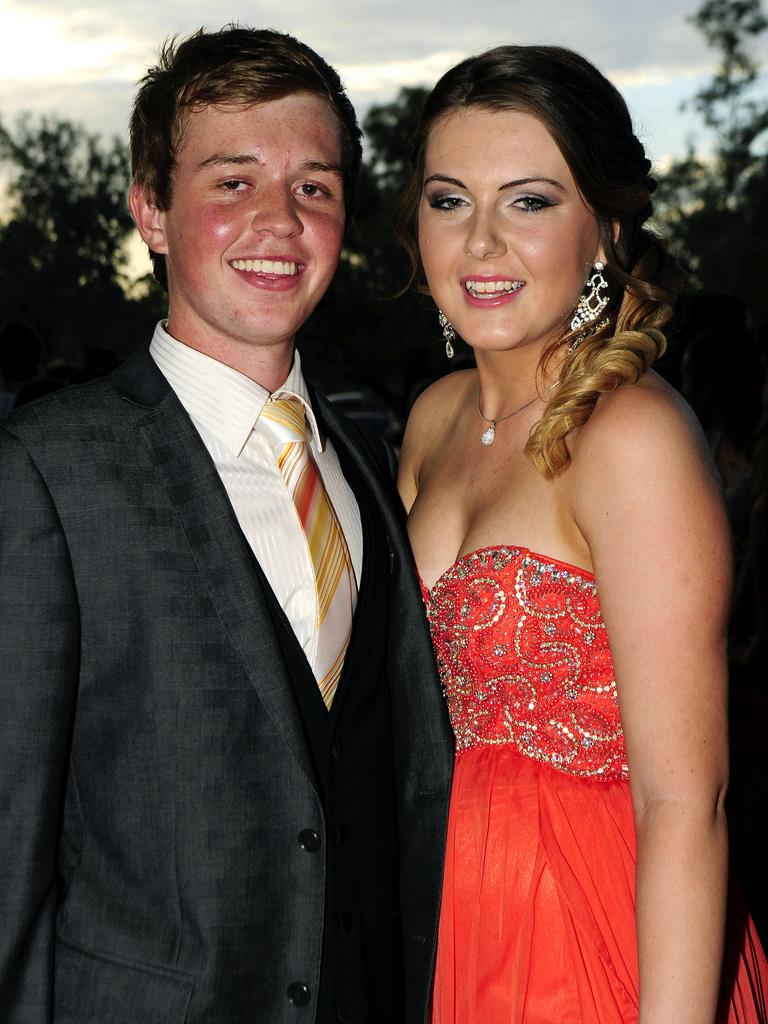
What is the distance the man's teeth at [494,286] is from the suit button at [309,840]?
1275 mm

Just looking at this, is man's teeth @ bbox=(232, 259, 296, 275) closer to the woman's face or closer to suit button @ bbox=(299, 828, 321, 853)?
the woman's face

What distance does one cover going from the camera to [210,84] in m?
2.43

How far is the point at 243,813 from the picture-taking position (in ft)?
6.66

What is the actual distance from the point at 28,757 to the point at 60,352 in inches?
1281

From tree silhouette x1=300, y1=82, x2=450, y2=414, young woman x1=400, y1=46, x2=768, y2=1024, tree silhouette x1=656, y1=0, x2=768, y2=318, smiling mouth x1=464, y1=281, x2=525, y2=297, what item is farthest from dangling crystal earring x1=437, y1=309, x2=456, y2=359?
tree silhouette x1=656, y1=0, x2=768, y2=318

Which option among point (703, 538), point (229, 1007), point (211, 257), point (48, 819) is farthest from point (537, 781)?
point (211, 257)

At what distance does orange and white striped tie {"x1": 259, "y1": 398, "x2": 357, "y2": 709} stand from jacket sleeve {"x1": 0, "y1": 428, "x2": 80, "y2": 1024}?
50cm

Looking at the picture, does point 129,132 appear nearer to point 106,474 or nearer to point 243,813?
point 106,474

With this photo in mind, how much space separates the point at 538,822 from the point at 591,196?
55.0 inches

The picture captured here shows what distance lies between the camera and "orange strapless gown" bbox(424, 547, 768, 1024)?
2330 mm

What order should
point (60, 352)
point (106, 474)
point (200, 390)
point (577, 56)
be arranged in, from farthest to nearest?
1. point (60, 352)
2. point (577, 56)
3. point (200, 390)
4. point (106, 474)

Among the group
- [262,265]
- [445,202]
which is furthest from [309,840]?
[445,202]

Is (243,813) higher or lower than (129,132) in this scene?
lower

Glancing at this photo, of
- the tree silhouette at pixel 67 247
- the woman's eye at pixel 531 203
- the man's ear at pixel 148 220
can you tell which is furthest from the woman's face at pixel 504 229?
the tree silhouette at pixel 67 247
